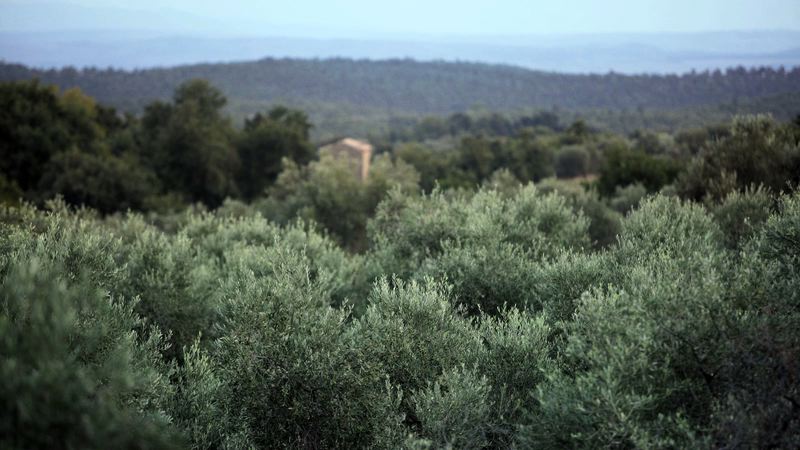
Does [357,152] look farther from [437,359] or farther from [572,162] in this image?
[437,359]

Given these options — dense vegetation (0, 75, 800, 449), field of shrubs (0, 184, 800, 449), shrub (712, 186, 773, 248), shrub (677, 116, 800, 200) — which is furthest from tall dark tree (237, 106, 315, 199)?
shrub (712, 186, 773, 248)

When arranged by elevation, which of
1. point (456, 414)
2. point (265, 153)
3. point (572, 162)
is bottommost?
point (572, 162)

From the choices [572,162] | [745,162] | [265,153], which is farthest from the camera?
[572,162]

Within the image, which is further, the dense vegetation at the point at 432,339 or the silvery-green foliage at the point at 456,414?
the silvery-green foliage at the point at 456,414

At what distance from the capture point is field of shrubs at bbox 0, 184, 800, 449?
694cm

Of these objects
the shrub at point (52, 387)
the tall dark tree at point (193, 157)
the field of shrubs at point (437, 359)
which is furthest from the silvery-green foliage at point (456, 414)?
the tall dark tree at point (193, 157)

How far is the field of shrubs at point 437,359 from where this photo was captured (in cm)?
694

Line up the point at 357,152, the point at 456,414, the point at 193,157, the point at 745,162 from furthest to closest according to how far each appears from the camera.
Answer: the point at 357,152 < the point at 193,157 < the point at 745,162 < the point at 456,414

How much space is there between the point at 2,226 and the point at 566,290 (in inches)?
513

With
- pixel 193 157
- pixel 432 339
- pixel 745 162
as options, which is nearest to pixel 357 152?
pixel 193 157

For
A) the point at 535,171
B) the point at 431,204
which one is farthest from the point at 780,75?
the point at 431,204

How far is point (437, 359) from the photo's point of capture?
10750 millimetres

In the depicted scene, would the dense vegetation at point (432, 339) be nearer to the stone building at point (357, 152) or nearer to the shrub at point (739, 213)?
the shrub at point (739, 213)

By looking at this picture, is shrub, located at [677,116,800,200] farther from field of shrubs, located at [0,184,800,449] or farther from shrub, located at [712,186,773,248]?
field of shrubs, located at [0,184,800,449]
